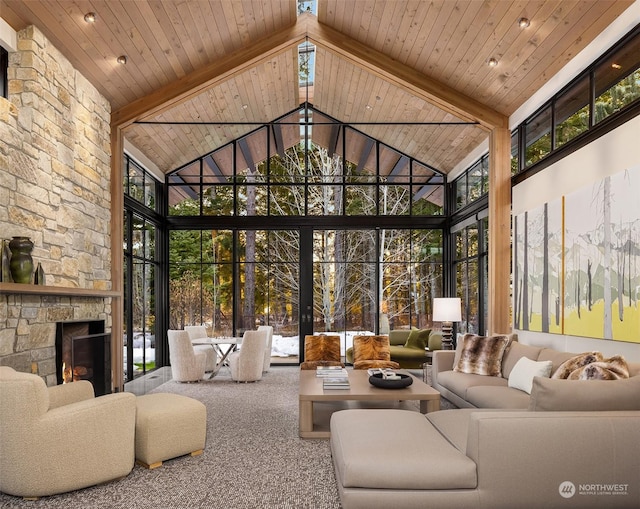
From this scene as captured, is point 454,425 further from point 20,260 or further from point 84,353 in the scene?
point 84,353

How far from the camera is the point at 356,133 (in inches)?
A: 428

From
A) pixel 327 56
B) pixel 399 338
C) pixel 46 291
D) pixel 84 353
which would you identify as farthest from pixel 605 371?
pixel 399 338

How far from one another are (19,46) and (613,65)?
17.6ft

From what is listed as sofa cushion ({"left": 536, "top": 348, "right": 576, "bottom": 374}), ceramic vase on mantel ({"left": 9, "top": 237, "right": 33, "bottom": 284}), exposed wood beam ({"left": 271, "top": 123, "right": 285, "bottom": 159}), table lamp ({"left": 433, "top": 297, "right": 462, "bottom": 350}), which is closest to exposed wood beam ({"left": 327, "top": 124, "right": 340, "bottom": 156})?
exposed wood beam ({"left": 271, "top": 123, "right": 285, "bottom": 159})

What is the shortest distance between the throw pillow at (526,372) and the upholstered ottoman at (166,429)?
2871mm

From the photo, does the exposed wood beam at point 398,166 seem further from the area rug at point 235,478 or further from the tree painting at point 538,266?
the area rug at point 235,478

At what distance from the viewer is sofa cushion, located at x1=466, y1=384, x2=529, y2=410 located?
189 inches

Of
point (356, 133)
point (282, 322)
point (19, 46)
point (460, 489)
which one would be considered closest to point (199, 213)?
point (282, 322)

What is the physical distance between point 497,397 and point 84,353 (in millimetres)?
4297

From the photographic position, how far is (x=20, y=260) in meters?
4.73

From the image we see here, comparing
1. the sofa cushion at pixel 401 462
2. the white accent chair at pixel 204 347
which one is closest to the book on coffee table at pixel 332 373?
the sofa cushion at pixel 401 462

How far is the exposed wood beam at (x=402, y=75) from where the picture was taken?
7.53 m

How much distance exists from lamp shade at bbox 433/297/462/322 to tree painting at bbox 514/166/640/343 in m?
1.24

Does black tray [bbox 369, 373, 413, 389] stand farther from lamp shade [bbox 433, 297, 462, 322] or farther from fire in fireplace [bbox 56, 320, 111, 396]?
fire in fireplace [bbox 56, 320, 111, 396]
